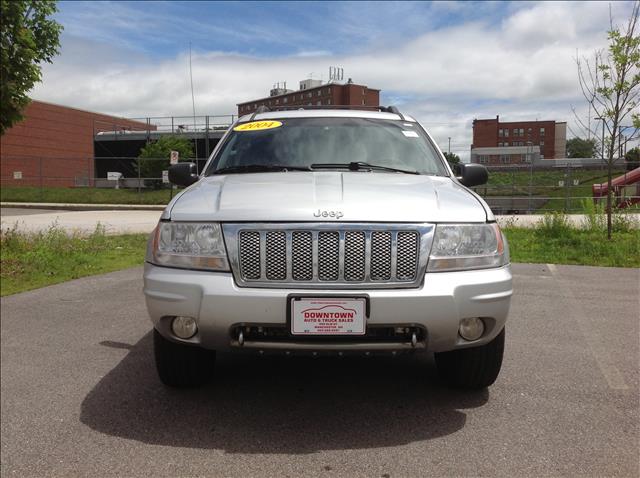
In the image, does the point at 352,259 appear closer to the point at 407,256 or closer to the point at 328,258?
the point at 328,258

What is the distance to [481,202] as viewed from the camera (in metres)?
3.30

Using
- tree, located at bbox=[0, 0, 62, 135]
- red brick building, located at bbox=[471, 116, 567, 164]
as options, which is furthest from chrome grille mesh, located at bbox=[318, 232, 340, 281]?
red brick building, located at bbox=[471, 116, 567, 164]

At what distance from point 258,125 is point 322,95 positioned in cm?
9360

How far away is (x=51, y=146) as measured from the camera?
149 feet

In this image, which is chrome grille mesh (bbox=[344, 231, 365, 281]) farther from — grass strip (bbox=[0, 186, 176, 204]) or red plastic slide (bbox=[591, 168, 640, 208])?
grass strip (bbox=[0, 186, 176, 204])

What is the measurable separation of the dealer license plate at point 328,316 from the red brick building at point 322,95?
87590 millimetres

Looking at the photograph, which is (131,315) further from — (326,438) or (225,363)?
(326,438)

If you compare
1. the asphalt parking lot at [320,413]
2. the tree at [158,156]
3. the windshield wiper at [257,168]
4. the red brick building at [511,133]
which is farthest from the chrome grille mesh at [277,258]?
the red brick building at [511,133]

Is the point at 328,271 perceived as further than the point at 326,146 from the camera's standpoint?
No

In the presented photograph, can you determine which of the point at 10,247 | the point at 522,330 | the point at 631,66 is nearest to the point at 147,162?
the point at 10,247

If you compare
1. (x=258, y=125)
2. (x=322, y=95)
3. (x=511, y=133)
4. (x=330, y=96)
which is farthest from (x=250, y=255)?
(x=511, y=133)

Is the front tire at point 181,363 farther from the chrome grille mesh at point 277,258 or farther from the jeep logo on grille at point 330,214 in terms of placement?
the jeep logo on grille at point 330,214

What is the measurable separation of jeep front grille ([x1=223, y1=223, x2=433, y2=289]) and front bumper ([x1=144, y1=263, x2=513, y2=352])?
0.06 metres

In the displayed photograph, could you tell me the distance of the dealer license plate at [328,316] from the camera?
2.79 m
